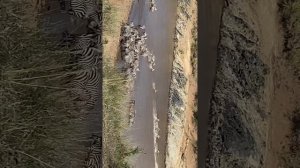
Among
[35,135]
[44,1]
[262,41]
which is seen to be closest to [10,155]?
[35,135]

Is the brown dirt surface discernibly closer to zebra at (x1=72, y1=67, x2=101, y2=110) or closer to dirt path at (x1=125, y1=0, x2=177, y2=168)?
dirt path at (x1=125, y1=0, x2=177, y2=168)

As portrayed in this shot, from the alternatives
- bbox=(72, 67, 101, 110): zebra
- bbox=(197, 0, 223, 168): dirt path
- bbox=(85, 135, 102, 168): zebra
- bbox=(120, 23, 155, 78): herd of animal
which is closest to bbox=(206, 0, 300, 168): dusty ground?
bbox=(197, 0, 223, 168): dirt path

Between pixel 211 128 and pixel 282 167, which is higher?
pixel 211 128

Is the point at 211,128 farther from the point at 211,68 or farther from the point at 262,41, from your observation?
the point at 262,41

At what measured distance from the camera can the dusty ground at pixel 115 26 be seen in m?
5.69

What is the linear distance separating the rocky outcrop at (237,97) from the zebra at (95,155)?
1.81 meters

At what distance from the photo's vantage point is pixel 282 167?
7.45m

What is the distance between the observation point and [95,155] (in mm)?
5461

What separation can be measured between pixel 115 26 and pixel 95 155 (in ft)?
4.66

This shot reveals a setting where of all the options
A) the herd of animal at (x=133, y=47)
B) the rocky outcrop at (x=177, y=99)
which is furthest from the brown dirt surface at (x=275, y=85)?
the herd of animal at (x=133, y=47)

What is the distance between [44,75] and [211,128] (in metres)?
2.54

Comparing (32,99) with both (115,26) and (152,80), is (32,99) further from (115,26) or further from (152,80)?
(152,80)

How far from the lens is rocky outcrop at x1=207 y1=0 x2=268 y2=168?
6.80 metres

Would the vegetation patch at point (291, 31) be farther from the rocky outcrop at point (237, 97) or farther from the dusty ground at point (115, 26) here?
the dusty ground at point (115, 26)
